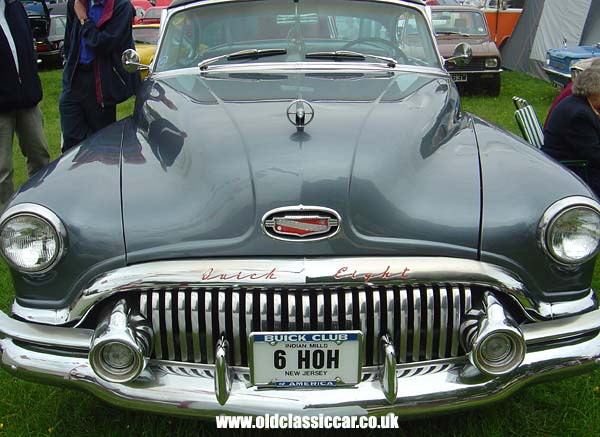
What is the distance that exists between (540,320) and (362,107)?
1158 mm

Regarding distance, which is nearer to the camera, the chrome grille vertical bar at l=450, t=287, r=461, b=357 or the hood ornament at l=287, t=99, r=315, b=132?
the chrome grille vertical bar at l=450, t=287, r=461, b=357

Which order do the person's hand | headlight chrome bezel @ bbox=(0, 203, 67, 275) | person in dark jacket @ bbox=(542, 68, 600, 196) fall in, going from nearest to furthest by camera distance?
headlight chrome bezel @ bbox=(0, 203, 67, 275) → person in dark jacket @ bbox=(542, 68, 600, 196) → the person's hand

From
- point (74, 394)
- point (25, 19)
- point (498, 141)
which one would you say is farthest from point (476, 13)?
point (74, 394)

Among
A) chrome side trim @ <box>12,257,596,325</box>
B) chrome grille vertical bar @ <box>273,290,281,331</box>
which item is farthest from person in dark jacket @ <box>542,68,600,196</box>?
chrome grille vertical bar @ <box>273,290,281,331</box>

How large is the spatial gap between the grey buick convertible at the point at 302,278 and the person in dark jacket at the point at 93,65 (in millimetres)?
2785

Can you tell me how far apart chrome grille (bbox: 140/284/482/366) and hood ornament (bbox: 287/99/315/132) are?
74 centimetres

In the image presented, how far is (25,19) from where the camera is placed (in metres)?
4.99

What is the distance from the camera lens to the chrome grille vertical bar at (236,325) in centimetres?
221

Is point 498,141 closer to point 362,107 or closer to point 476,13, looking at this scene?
point 362,107

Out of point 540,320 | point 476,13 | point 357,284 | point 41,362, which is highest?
point 357,284

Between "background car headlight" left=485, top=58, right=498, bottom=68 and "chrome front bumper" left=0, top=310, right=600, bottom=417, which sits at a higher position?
"chrome front bumper" left=0, top=310, right=600, bottom=417

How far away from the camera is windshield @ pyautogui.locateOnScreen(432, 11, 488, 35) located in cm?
1282

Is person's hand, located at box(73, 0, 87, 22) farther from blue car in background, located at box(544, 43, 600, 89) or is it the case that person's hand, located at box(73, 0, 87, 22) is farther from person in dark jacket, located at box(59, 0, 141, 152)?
blue car in background, located at box(544, 43, 600, 89)

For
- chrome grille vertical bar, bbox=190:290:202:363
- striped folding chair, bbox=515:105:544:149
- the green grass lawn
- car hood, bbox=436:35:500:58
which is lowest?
car hood, bbox=436:35:500:58
